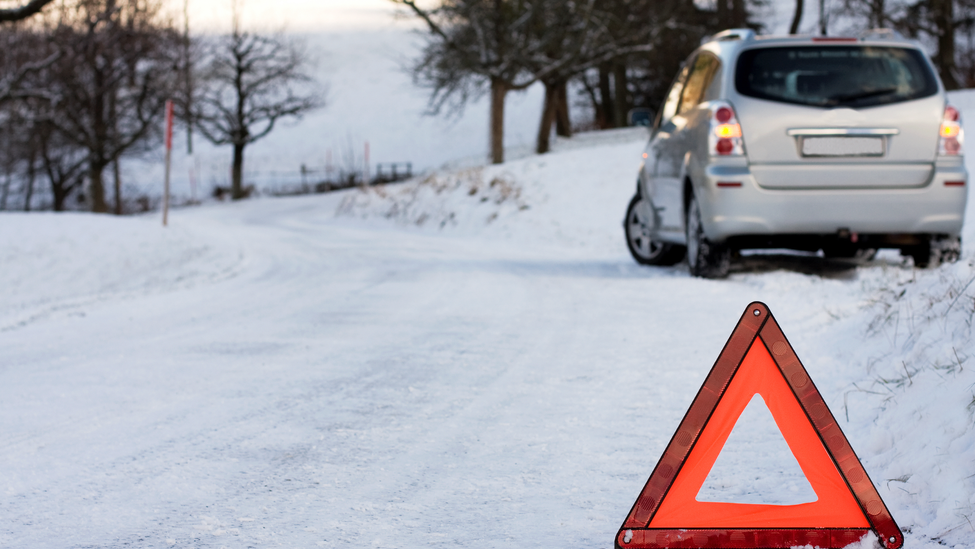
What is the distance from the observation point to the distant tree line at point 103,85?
23.2 metres

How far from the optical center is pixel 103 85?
95.1 feet

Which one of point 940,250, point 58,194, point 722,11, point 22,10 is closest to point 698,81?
point 940,250

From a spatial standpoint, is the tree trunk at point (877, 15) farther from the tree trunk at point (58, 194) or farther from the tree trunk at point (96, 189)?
the tree trunk at point (58, 194)

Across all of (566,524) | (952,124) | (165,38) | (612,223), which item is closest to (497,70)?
(165,38)

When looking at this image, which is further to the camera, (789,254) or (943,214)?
(789,254)

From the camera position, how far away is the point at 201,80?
1602 inches

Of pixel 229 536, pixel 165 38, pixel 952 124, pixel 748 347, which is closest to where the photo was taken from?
pixel 748 347

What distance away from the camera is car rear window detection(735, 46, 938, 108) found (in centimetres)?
723

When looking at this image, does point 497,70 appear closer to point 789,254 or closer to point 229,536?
point 789,254

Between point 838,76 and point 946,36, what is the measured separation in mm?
25075

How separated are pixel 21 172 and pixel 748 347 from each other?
41395 millimetres

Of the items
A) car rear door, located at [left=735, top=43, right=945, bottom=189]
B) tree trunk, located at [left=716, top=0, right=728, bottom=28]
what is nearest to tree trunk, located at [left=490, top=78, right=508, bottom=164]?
tree trunk, located at [left=716, top=0, right=728, bottom=28]

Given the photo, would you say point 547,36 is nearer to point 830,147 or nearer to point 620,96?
point 620,96

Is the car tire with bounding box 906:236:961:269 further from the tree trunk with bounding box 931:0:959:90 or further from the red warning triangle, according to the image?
the tree trunk with bounding box 931:0:959:90
